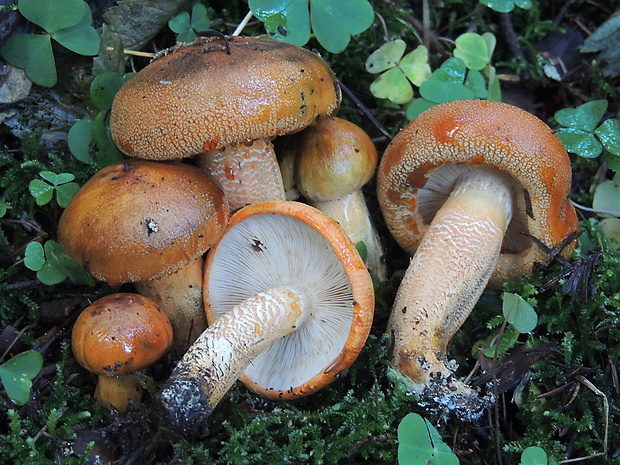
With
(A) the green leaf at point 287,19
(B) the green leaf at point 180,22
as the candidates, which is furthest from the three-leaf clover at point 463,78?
(B) the green leaf at point 180,22

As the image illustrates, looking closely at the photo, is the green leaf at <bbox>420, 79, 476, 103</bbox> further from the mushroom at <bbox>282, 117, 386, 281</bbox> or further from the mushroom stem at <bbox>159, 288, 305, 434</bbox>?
the mushroom stem at <bbox>159, 288, 305, 434</bbox>

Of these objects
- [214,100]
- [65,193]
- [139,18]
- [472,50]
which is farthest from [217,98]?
[472,50]

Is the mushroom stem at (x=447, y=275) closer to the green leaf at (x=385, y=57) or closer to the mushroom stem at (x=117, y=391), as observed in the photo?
the green leaf at (x=385, y=57)

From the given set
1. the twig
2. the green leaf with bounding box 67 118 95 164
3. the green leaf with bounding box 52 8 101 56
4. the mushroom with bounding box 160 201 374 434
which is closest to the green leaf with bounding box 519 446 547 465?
the mushroom with bounding box 160 201 374 434

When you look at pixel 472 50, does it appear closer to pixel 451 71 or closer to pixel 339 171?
pixel 451 71

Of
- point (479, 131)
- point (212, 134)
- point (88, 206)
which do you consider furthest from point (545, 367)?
point (88, 206)

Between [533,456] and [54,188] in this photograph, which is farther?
[54,188]

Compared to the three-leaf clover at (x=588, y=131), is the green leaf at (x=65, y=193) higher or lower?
higher

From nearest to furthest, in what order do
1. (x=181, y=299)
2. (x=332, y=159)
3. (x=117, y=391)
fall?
1. (x=117, y=391)
2. (x=181, y=299)
3. (x=332, y=159)
